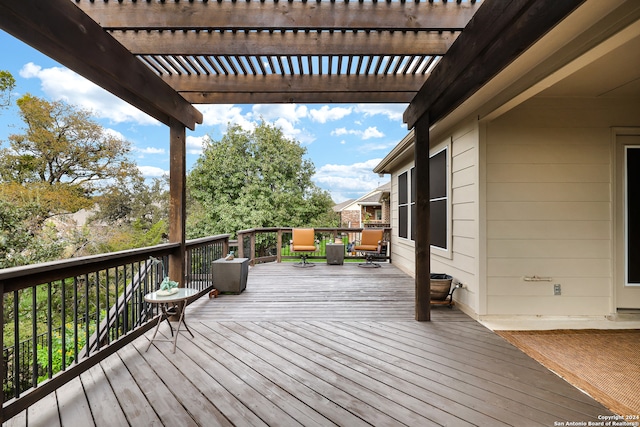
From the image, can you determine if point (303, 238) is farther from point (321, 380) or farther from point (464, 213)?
point (321, 380)

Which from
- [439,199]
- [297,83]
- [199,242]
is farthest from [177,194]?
[439,199]

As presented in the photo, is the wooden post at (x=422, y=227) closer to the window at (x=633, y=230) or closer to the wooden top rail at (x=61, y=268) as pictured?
the window at (x=633, y=230)

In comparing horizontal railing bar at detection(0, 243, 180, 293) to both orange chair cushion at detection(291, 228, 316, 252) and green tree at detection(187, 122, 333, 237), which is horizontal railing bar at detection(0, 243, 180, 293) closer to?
orange chair cushion at detection(291, 228, 316, 252)

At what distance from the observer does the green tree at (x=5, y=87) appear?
32.6ft

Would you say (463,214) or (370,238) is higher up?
(463,214)

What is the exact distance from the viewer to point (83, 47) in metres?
1.99

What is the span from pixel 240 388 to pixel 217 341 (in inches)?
35.5

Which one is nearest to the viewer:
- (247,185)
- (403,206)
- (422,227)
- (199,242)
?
(422,227)

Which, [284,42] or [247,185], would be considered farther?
[247,185]

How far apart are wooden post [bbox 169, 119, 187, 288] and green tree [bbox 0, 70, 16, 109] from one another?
440 inches

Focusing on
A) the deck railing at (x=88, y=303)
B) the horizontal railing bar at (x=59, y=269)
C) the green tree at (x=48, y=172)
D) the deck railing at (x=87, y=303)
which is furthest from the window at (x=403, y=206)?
the green tree at (x=48, y=172)

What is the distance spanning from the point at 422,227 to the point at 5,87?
46.3ft

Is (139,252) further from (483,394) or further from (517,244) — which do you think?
(517,244)

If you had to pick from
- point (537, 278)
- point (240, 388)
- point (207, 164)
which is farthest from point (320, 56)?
point (207, 164)
